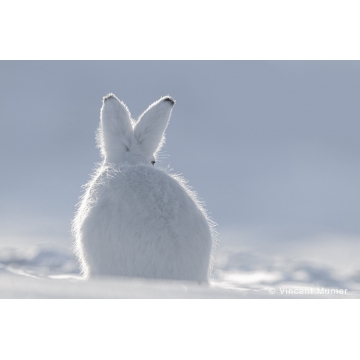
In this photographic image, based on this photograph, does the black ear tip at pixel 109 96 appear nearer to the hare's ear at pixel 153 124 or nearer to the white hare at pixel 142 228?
the hare's ear at pixel 153 124

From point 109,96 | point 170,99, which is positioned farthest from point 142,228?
point 109,96

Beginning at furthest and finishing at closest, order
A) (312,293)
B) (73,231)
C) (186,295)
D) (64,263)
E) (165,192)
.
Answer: (64,263), (73,231), (165,192), (312,293), (186,295)

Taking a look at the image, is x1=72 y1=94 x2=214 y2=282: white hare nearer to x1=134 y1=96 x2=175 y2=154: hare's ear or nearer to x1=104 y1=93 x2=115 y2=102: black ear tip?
x1=134 y1=96 x2=175 y2=154: hare's ear

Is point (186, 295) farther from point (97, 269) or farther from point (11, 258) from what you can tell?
point (11, 258)

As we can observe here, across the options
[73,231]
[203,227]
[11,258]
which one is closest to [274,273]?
[203,227]

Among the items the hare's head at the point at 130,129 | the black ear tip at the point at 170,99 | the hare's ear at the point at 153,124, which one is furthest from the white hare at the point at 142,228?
the black ear tip at the point at 170,99

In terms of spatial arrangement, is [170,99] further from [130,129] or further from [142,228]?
[142,228]

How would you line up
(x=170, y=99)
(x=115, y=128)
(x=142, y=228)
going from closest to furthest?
(x=142, y=228) → (x=115, y=128) → (x=170, y=99)
